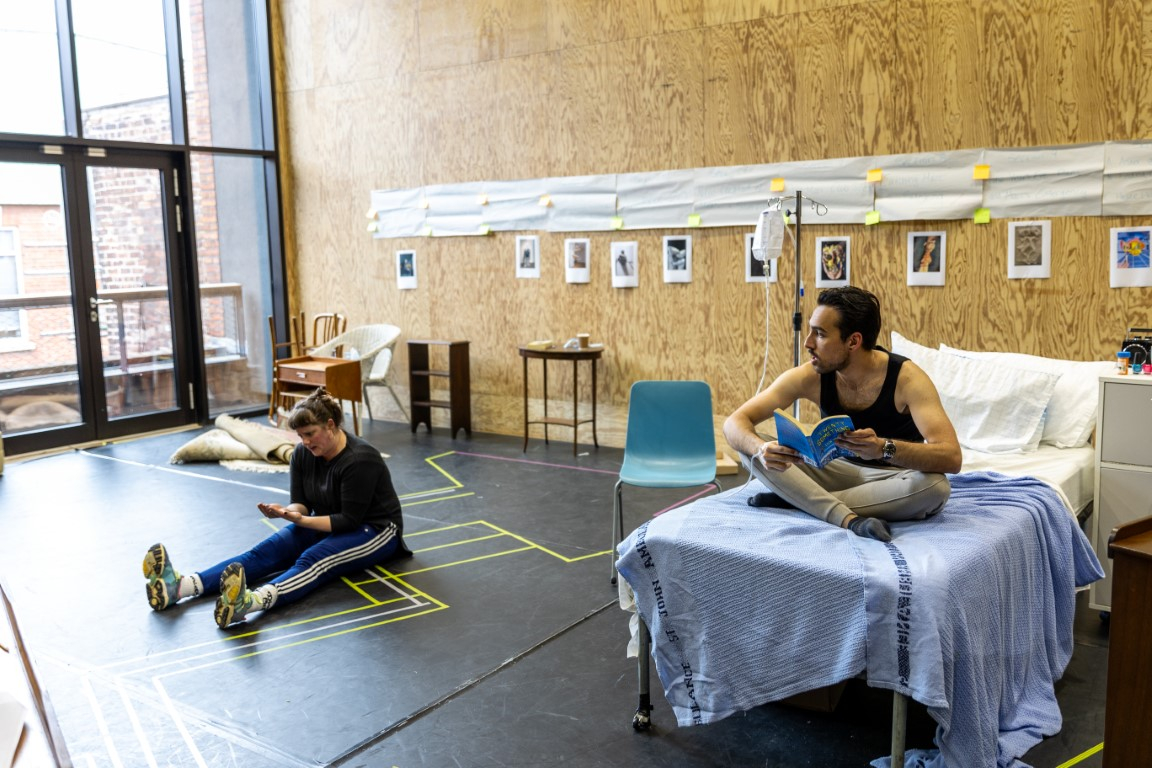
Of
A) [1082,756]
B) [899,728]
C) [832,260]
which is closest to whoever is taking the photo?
[899,728]

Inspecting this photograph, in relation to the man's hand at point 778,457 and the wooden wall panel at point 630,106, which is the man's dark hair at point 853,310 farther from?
the wooden wall panel at point 630,106

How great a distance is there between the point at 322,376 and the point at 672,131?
10.2 feet

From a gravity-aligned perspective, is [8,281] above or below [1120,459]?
above

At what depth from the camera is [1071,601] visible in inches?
117

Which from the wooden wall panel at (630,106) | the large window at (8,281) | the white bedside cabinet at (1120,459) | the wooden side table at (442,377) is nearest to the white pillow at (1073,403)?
the white bedside cabinet at (1120,459)

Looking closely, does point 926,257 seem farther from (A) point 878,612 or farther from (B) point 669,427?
(A) point 878,612

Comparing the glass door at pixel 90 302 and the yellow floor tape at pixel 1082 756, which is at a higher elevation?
the glass door at pixel 90 302

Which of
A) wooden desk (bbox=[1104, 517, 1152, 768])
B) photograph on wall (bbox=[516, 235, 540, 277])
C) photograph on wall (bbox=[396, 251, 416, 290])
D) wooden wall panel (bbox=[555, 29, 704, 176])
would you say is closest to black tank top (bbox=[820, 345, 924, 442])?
wooden desk (bbox=[1104, 517, 1152, 768])

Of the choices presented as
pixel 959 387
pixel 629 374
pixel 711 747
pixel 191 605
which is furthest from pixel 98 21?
pixel 711 747

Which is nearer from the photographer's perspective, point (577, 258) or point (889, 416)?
point (889, 416)

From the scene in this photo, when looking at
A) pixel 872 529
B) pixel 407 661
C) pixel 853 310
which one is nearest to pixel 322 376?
pixel 407 661

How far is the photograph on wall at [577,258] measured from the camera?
6.91m

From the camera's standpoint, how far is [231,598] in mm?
3637

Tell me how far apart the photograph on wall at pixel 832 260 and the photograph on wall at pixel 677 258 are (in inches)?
36.1
